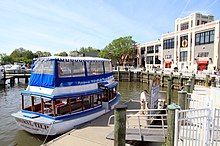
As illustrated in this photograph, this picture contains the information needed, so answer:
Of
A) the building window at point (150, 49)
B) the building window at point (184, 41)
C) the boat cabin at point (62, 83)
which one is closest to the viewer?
the boat cabin at point (62, 83)

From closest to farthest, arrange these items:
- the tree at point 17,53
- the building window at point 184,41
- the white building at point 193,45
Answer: the white building at point 193,45 → the building window at point 184,41 → the tree at point 17,53

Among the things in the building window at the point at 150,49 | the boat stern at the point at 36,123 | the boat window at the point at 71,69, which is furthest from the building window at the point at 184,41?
the boat stern at the point at 36,123

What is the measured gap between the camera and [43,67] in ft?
32.1

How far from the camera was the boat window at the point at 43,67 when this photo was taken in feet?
30.9

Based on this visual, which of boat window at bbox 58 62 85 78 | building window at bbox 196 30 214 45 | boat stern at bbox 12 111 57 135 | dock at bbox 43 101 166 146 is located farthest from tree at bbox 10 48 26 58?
dock at bbox 43 101 166 146

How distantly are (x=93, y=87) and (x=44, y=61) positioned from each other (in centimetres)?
345

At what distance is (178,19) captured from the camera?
156ft

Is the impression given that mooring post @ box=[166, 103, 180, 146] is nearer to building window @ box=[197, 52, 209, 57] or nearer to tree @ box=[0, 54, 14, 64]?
building window @ box=[197, 52, 209, 57]

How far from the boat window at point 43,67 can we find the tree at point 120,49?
5420 cm

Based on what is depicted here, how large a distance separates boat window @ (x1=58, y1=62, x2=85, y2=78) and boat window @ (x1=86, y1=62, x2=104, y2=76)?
542 millimetres

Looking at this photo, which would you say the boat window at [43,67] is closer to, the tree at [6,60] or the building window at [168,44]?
the building window at [168,44]

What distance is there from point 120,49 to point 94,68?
52.7 meters

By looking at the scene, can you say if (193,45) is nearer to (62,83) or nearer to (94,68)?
(94,68)

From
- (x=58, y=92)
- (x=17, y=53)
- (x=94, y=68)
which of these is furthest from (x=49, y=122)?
(x=17, y=53)
